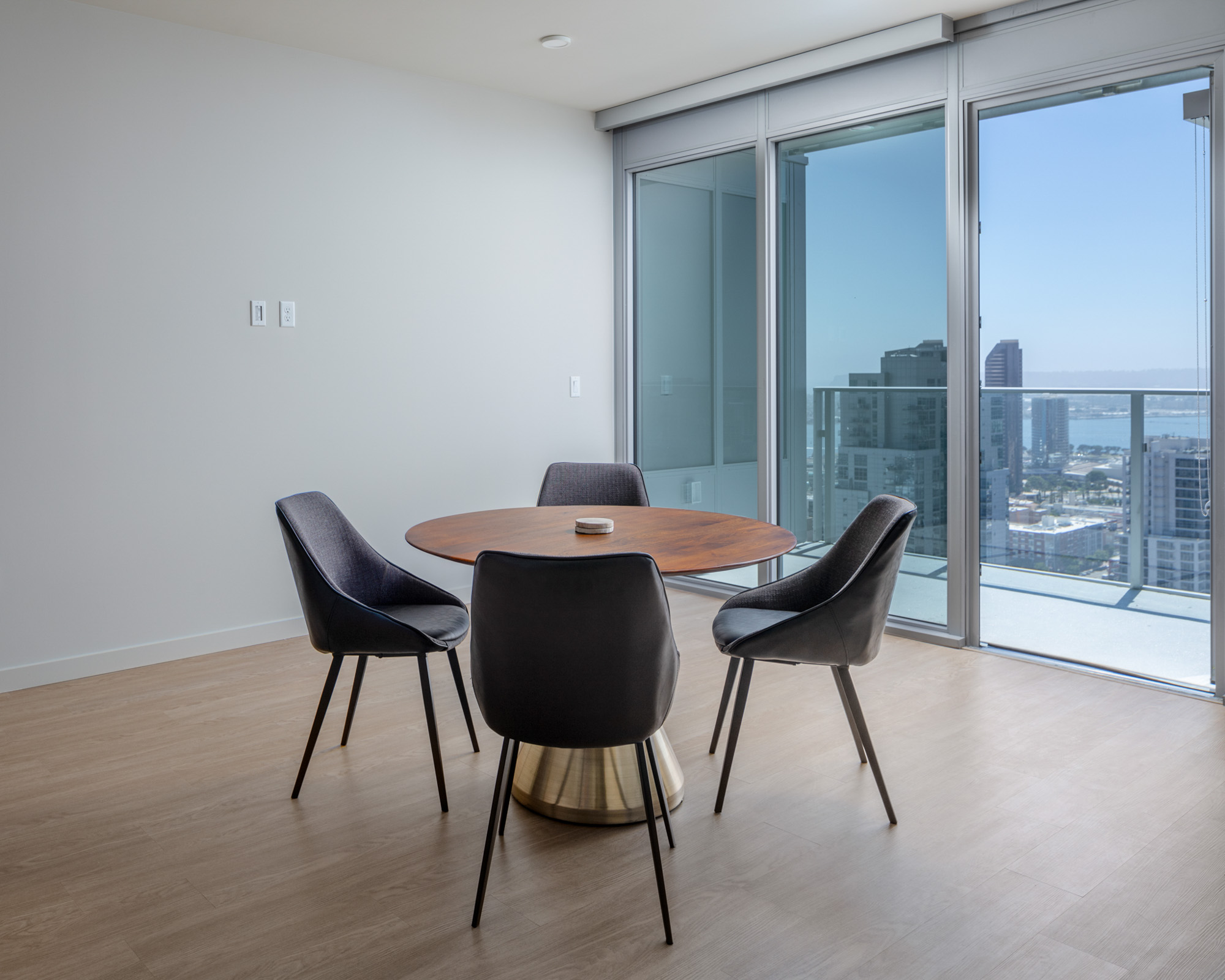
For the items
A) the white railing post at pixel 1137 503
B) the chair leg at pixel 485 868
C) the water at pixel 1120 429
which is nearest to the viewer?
the chair leg at pixel 485 868

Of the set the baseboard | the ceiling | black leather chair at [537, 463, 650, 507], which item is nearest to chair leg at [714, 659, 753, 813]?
black leather chair at [537, 463, 650, 507]

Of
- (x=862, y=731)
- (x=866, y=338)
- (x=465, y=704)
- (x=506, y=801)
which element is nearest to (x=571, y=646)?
(x=506, y=801)

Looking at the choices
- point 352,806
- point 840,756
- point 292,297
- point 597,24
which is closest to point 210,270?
point 292,297

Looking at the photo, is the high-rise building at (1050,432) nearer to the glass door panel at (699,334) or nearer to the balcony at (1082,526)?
the balcony at (1082,526)

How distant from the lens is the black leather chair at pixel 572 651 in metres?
1.84

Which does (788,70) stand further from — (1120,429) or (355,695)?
(355,695)

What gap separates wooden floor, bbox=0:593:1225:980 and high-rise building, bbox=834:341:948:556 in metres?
0.94

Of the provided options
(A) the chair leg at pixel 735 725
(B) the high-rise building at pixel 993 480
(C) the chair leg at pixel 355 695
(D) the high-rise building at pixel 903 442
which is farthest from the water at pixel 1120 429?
(C) the chair leg at pixel 355 695

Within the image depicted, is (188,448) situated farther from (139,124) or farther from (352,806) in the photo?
(352,806)

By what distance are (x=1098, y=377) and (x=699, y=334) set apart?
2061 millimetres

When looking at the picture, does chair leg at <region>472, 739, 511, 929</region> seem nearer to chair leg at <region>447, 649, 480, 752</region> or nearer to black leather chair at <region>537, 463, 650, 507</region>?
chair leg at <region>447, 649, 480, 752</region>

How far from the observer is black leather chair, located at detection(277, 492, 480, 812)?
2.45 m

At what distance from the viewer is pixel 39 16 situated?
3.46 m

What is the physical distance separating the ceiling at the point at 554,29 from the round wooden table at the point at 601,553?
6.97ft
